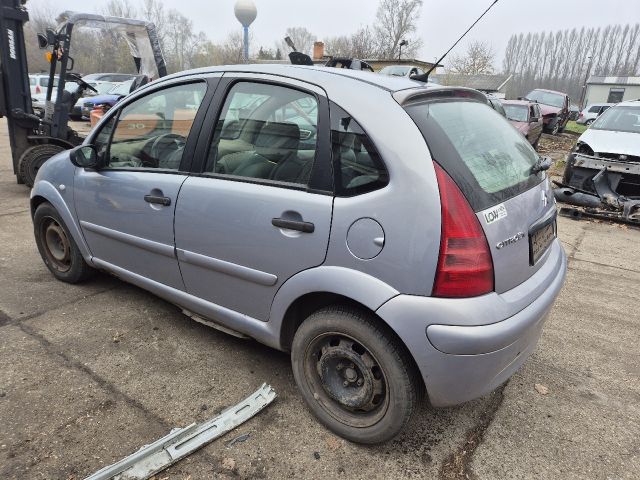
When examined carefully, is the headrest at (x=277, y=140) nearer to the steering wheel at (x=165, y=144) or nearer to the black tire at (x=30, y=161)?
the steering wheel at (x=165, y=144)

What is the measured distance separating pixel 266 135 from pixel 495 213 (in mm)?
1246

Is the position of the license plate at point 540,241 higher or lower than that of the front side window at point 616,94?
lower

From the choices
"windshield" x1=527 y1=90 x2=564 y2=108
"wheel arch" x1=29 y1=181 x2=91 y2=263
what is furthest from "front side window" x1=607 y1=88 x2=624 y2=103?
"wheel arch" x1=29 y1=181 x2=91 y2=263

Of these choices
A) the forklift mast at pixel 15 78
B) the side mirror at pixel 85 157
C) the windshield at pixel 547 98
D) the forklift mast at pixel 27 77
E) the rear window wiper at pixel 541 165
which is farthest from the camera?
the windshield at pixel 547 98

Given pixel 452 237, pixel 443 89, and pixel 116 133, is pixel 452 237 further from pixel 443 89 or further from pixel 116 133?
pixel 116 133

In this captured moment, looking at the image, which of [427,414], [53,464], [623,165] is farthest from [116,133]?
[623,165]

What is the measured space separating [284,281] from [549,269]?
137 centimetres

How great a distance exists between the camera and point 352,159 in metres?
2.08

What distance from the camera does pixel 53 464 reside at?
2.07 meters

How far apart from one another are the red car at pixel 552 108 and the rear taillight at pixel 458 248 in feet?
56.5

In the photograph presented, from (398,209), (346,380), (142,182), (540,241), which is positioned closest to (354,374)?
(346,380)

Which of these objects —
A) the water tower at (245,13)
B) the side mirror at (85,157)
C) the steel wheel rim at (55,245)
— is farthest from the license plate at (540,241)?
the water tower at (245,13)

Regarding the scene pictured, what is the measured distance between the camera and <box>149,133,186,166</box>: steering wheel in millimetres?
2805

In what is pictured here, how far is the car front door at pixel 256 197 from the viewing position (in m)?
2.17
